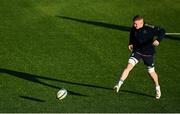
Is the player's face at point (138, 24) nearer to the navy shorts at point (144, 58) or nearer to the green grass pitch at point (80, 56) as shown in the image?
the navy shorts at point (144, 58)

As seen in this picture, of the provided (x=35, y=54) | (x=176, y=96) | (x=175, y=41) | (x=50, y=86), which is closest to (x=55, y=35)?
(x=35, y=54)

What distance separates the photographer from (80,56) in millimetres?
19875

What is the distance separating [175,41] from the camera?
22.2 meters

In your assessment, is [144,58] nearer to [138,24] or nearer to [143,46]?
[143,46]

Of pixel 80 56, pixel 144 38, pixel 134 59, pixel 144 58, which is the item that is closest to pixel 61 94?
pixel 134 59

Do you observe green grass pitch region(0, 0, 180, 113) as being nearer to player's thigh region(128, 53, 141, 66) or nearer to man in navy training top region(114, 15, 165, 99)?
man in navy training top region(114, 15, 165, 99)

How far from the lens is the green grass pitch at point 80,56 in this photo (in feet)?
51.3

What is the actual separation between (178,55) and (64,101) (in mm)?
6052

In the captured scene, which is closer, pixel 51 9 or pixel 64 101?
pixel 64 101

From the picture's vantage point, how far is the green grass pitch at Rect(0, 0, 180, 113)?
51.3 ft

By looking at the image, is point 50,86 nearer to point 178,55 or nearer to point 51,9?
point 178,55

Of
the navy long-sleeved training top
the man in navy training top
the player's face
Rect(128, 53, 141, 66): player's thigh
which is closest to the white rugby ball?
the man in navy training top

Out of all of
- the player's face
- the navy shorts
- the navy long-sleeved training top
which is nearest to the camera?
the player's face

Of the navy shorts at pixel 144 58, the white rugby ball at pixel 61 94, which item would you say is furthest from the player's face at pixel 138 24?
the white rugby ball at pixel 61 94
